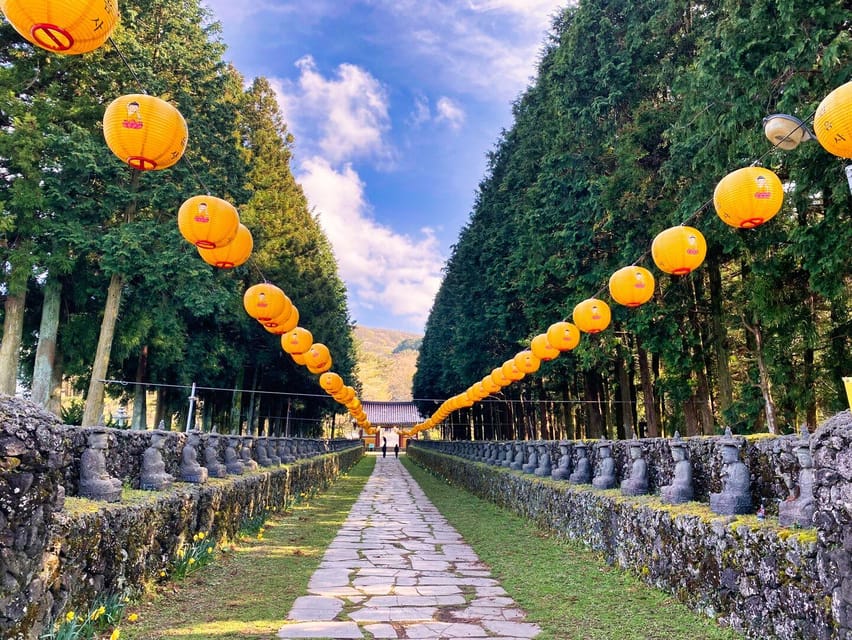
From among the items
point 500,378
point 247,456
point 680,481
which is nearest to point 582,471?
point 680,481

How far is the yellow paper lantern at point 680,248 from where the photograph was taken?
23.3ft

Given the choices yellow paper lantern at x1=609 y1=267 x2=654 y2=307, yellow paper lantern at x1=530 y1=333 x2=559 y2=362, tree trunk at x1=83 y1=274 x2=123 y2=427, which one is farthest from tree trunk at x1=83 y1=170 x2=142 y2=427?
yellow paper lantern at x1=609 y1=267 x2=654 y2=307

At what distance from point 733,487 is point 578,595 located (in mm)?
1550

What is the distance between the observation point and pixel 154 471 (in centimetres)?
534

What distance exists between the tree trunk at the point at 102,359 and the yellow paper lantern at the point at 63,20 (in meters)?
12.4

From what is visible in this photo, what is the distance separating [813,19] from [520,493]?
27.2ft

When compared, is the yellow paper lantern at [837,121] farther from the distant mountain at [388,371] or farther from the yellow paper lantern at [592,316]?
the distant mountain at [388,371]

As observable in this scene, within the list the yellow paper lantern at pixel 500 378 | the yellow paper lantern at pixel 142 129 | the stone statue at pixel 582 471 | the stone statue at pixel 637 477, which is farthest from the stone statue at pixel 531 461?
the yellow paper lantern at pixel 142 129

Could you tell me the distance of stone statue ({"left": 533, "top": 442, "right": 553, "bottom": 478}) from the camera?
385 inches

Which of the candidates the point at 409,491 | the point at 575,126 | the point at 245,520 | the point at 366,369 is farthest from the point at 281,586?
the point at 366,369

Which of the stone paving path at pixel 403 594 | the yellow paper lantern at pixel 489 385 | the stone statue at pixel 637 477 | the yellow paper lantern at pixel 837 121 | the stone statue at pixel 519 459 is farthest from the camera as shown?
the yellow paper lantern at pixel 489 385

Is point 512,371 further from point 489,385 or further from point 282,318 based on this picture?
point 282,318

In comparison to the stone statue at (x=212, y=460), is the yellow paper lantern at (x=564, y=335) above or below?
above

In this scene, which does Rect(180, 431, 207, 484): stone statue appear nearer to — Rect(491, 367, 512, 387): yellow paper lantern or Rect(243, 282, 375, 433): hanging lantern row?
Rect(243, 282, 375, 433): hanging lantern row
